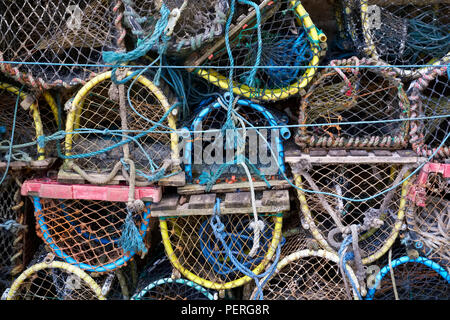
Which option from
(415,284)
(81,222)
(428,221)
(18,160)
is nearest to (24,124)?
(18,160)

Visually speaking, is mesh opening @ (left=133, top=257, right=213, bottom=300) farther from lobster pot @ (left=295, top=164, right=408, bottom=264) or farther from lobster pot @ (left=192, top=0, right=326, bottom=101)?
lobster pot @ (left=192, top=0, right=326, bottom=101)

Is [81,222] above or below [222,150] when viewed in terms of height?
below

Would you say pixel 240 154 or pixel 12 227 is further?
pixel 12 227

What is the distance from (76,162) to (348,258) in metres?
1.80

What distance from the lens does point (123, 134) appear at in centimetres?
237

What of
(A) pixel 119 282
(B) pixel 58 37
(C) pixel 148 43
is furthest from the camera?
(A) pixel 119 282

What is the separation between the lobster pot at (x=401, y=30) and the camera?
2.43 meters

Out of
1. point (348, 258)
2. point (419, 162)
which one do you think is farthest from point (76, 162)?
point (419, 162)

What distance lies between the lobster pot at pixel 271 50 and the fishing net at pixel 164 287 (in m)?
1.26

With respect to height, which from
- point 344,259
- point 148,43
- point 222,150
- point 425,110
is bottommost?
point 344,259

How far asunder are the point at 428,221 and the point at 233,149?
1313 millimetres

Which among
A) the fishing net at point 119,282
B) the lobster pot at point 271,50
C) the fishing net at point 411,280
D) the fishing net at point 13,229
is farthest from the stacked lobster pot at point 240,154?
the fishing net at point 13,229

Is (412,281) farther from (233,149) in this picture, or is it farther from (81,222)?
(81,222)

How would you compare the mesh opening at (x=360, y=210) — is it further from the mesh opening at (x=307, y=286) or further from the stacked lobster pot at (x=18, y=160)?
the stacked lobster pot at (x=18, y=160)
